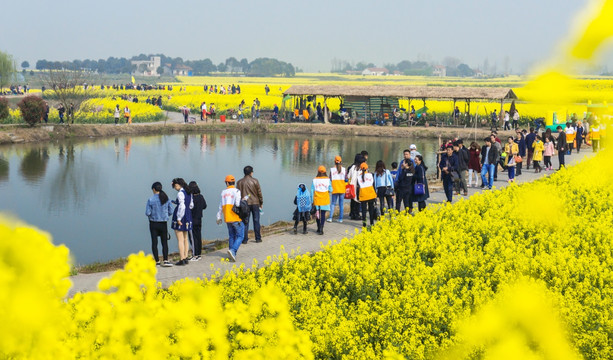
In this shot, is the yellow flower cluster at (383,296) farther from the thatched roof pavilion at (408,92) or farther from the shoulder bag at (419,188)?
the thatched roof pavilion at (408,92)

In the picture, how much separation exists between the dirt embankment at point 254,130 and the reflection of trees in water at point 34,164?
467 centimetres

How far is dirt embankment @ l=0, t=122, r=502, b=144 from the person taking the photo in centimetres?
3938

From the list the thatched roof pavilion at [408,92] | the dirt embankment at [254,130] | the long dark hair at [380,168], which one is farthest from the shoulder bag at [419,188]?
the thatched roof pavilion at [408,92]

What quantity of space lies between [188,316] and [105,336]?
0.96ft

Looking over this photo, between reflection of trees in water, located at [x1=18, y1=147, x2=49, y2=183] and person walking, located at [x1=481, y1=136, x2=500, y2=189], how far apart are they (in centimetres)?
1539

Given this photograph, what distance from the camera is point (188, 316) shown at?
2.36m

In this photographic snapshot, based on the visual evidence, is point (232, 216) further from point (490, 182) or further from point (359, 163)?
point (490, 182)

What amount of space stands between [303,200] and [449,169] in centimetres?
523

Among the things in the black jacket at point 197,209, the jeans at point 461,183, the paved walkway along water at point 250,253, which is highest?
the black jacket at point 197,209

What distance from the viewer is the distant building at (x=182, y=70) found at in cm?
19569

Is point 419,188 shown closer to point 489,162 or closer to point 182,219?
point 489,162

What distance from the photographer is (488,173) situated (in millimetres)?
20531

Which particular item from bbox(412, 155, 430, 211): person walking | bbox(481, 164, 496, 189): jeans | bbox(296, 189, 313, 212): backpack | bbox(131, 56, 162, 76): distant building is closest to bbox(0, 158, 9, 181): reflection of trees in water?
bbox(296, 189, 313, 212): backpack

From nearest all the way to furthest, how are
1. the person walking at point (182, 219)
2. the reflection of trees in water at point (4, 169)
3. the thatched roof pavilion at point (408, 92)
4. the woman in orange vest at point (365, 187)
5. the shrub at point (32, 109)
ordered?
the person walking at point (182, 219) < the woman in orange vest at point (365, 187) < the reflection of trees in water at point (4, 169) < the shrub at point (32, 109) < the thatched roof pavilion at point (408, 92)
